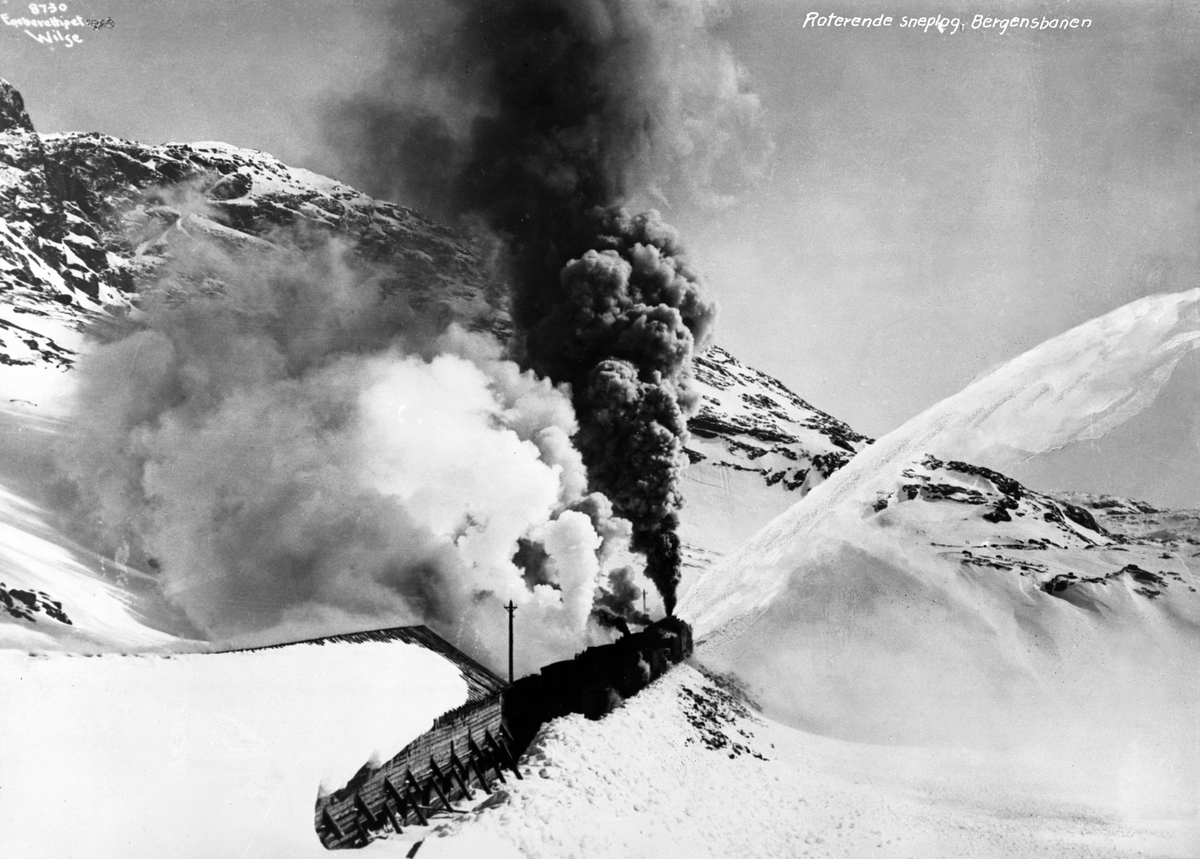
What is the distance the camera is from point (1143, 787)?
42.9 feet

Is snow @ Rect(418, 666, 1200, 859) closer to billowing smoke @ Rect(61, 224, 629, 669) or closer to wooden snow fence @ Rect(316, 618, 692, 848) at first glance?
wooden snow fence @ Rect(316, 618, 692, 848)

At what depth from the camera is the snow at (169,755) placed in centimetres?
819

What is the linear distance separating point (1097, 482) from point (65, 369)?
1545 centimetres

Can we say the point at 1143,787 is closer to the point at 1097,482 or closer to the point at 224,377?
the point at 1097,482

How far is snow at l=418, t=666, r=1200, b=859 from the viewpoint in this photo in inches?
393

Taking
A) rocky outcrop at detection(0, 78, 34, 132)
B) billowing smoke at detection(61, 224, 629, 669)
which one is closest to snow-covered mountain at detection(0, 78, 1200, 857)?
rocky outcrop at detection(0, 78, 34, 132)

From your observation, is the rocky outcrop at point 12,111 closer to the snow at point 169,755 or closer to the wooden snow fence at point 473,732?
the snow at point 169,755

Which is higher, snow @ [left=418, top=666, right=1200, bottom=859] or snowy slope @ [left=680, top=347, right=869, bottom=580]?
snowy slope @ [left=680, top=347, right=869, bottom=580]

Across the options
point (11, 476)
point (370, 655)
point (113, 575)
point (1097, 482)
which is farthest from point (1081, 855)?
point (11, 476)

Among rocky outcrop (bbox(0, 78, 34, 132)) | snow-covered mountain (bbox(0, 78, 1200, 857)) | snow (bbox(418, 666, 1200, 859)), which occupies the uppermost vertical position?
rocky outcrop (bbox(0, 78, 34, 132))

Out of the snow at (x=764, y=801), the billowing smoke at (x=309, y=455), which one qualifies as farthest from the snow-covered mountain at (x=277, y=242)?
the snow at (x=764, y=801)

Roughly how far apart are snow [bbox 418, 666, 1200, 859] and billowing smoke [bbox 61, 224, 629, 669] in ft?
9.61

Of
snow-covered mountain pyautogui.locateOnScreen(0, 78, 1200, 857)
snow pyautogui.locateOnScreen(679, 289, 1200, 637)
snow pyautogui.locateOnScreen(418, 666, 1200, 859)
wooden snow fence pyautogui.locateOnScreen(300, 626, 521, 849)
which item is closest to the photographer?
wooden snow fence pyautogui.locateOnScreen(300, 626, 521, 849)

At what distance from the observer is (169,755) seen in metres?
8.23
